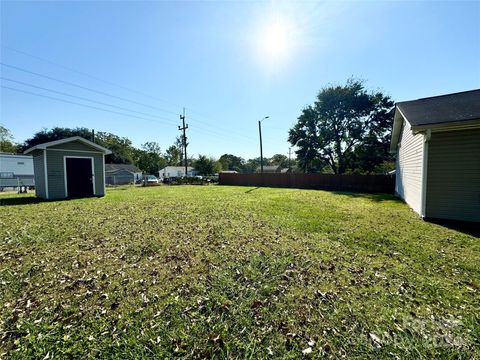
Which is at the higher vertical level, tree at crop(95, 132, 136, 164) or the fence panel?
→ tree at crop(95, 132, 136, 164)

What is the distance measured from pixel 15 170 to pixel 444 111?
34214 mm

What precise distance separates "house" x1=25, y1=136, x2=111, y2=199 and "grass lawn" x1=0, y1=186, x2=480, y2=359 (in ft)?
24.9

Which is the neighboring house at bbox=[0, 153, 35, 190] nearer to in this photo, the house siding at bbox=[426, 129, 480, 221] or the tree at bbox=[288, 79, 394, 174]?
the tree at bbox=[288, 79, 394, 174]

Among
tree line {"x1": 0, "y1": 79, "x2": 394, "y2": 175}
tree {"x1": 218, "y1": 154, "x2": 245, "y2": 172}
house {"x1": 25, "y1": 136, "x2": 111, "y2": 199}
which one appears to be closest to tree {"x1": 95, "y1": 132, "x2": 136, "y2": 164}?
tree {"x1": 218, "y1": 154, "x2": 245, "y2": 172}

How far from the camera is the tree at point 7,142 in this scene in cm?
4053

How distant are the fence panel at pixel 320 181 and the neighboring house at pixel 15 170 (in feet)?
69.6

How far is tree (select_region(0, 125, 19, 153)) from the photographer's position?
4053 cm

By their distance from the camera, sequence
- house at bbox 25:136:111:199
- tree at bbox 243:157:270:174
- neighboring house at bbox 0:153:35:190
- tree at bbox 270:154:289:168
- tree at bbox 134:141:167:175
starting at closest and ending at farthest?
house at bbox 25:136:111:199 < neighboring house at bbox 0:153:35:190 < tree at bbox 134:141:167:175 < tree at bbox 270:154:289:168 < tree at bbox 243:157:270:174

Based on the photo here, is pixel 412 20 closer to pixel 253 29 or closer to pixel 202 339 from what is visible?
pixel 253 29

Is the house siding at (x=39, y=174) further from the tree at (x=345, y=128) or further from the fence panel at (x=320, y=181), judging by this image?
the tree at (x=345, y=128)

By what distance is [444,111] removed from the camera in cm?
680

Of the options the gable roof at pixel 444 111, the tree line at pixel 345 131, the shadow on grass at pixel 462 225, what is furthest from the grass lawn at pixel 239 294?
the tree line at pixel 345 131

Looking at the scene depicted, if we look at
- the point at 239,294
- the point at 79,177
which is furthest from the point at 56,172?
the point at 239,294

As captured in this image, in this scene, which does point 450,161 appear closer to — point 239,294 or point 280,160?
point 239,294
